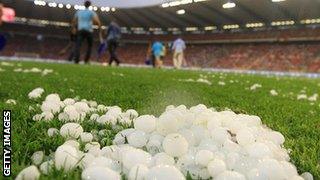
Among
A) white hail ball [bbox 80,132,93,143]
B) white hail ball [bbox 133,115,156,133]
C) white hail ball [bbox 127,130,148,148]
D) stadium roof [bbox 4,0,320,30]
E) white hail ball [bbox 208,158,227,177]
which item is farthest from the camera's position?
stadium roof [bbox 4,0,320,30]

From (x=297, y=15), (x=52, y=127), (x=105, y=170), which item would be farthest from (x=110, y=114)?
(x=297, y=15)

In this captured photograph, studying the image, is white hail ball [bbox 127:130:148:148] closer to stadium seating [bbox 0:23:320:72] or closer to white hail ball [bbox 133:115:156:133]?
white hail ball [bbox 133:115:156:133]

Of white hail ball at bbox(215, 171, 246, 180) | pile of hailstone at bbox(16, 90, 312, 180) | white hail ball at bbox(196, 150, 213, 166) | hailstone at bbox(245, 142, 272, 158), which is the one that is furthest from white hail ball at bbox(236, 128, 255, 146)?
white hail ball at bbox(215, 171, 246, 180)

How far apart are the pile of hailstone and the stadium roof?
43.6 meters

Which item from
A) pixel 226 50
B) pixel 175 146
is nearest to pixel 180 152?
pixel 175 146

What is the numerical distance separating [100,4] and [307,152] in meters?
58.4

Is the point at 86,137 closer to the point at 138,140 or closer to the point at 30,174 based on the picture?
the point at 138,140

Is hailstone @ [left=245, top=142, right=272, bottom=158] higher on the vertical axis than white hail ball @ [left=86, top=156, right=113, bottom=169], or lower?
higher

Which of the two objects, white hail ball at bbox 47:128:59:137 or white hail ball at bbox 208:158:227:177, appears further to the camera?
white hail ball at bbox 47:128:59:137

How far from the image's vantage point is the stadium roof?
48.2 meters

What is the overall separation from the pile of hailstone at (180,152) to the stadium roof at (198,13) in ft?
143

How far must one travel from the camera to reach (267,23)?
56.0m

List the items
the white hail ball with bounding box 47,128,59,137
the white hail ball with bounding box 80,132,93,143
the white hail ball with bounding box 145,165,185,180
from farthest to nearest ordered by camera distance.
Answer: the white hail ball with bounding box 47,128,59,137 → the white hail ball with bounding box 80,132,93,143 → the white hail ball with bounding box 145,165,185,180

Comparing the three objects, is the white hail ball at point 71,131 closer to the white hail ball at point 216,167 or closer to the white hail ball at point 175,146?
the white hail ball at point 175,146
